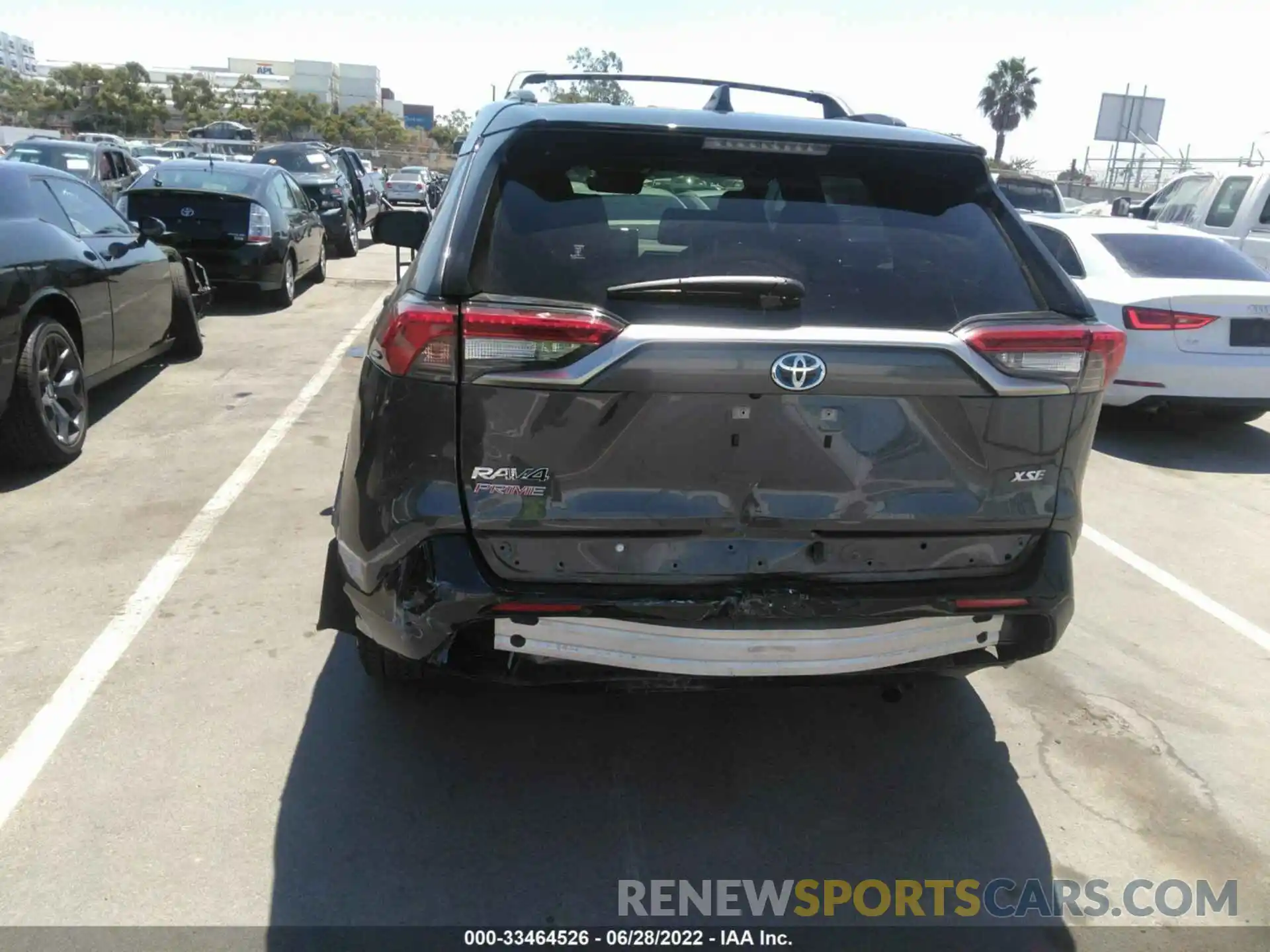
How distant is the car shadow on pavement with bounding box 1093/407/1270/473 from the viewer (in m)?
7.46

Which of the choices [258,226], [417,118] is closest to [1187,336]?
[258,226]

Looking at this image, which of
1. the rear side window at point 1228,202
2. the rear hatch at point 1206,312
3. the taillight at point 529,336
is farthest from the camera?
the rear side window at point 1228,202

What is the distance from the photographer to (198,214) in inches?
439

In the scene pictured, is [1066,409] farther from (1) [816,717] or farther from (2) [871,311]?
(1) [816,717]

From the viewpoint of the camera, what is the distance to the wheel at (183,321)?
838 cm

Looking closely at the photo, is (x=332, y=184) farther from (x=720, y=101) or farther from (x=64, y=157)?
(x=720, y=101)

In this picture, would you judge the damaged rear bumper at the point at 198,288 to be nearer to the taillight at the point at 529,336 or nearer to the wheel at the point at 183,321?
the wheel at the point at 183,321

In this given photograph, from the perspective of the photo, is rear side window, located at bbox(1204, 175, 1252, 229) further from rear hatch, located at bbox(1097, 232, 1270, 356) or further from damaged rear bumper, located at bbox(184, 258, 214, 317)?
damaged rear bumper, located at bbox(184, 258, 214, 317)

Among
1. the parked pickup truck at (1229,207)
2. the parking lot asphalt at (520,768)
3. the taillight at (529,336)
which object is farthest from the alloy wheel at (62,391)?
the parked pickup truck at (1229,207)

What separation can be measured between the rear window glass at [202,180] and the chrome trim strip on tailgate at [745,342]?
32.4ft

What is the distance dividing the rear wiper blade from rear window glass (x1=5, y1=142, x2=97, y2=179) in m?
16.0

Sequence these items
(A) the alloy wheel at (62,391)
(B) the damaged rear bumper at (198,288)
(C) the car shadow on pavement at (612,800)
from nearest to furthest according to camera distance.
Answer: (C) the car shadow on pavement at (612,800), (A) the alloy wheel at (62,391), (B) the damaged rear bumper at (198,288)

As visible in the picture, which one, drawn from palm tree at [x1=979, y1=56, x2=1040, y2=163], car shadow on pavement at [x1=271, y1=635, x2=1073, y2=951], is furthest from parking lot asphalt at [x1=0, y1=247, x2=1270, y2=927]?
palm tree at [x1=979, y1=56, x2=1040, y2=163]

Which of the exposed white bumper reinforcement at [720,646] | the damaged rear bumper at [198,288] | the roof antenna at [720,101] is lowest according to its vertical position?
the damaged rear bumper at [198,288]
